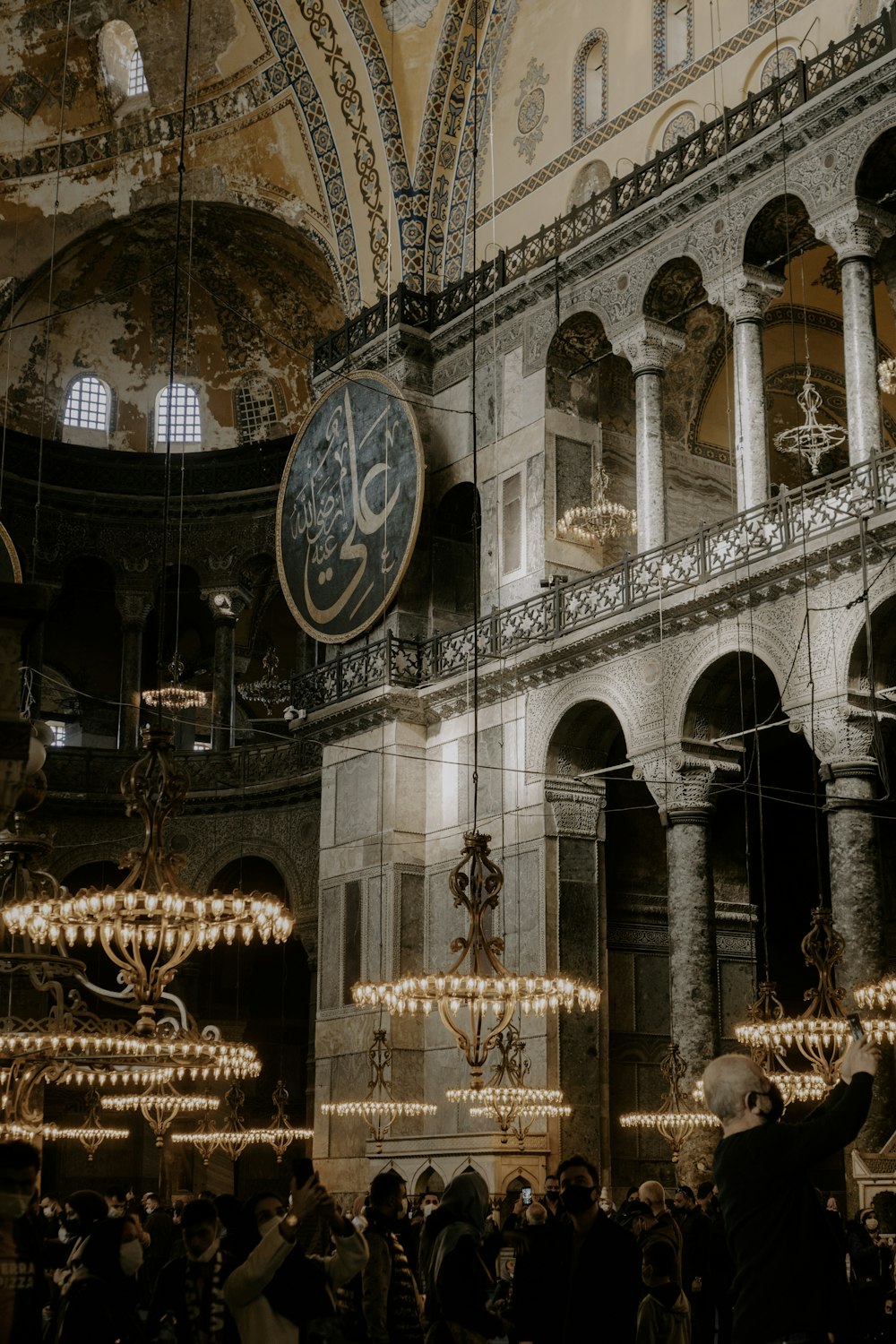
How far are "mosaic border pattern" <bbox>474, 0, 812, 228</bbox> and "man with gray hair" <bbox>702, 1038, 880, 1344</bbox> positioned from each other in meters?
10.8

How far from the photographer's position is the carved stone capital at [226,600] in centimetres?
1953

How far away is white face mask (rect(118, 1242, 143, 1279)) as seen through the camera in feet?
13.7

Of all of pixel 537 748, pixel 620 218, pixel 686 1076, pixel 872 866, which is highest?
pixel 620 218

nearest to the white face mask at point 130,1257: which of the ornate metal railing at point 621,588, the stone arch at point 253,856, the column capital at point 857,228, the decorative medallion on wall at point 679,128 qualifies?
the ornate metal railing at point 621,588

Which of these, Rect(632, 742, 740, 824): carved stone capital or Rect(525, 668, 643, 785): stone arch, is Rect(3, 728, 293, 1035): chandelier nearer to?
Rect(632, 742, 740, 824): carved stone capital

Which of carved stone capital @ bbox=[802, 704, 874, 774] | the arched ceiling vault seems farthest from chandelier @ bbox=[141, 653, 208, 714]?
carved stone capital @ bbox=[802, 704, 874, 774]

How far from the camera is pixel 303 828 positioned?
1833 cm

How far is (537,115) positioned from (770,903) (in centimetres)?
834

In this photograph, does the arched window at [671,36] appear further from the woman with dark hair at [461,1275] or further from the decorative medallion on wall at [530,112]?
the woman with dark hair at [461,1275]

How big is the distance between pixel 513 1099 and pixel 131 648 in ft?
29.7

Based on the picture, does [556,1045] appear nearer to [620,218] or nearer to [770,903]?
[770,903]

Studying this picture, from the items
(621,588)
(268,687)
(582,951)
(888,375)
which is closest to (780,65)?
(888,375)

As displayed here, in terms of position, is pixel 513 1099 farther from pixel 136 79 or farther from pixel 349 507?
pixel 136 79

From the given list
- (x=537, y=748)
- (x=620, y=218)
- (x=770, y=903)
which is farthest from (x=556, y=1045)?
(x=620, y=218)
